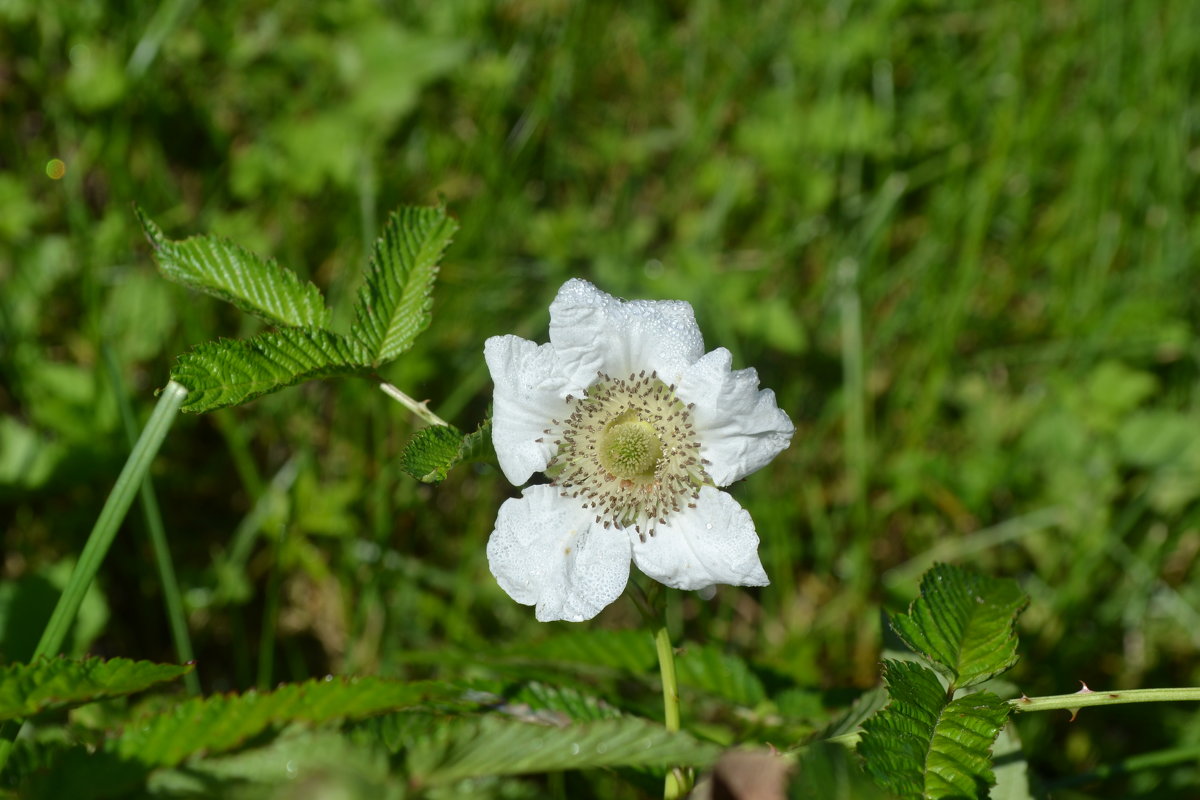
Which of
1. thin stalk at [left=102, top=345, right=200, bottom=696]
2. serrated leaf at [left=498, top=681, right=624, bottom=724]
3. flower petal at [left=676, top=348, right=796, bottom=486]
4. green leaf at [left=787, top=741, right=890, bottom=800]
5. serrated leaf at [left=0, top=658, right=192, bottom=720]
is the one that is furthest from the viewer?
thin stalk at [left=102, top=345, right=200, bottom=696]

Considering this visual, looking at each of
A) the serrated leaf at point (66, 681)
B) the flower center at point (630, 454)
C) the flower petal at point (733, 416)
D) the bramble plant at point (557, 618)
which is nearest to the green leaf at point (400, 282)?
the bramble plant at point (557, 618)

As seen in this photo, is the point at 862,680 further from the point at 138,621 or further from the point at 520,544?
the point at 138,621

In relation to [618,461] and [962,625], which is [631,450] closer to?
[618,461]

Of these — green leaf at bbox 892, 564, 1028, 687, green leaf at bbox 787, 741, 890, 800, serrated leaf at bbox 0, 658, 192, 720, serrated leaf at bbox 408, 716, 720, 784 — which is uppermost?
green leaf at bbox 892, 564, 1028, 687

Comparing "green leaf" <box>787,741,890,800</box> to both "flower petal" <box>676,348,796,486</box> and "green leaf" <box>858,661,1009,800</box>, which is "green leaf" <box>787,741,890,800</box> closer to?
"green leaf" <box>858,661,1009,800</box>

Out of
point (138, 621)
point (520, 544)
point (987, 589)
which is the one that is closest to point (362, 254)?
point (138, 621)

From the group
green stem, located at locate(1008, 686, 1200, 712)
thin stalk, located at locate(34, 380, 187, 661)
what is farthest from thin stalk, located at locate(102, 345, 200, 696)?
green stem, located at locate(1008, 686, 1200, 712)
